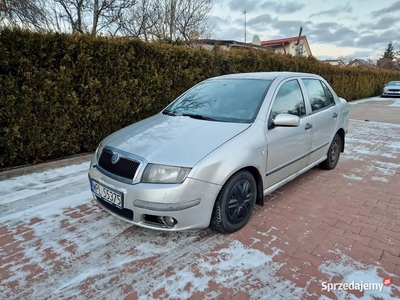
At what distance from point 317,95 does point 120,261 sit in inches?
132

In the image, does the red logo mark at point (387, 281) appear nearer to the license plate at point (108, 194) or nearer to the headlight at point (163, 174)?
the headlight at point (163, 174)

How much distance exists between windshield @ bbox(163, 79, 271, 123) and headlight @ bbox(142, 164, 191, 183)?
0.91 m

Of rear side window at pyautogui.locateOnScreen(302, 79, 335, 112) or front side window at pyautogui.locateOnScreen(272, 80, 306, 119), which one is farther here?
rear side window at pyautogui.locateOnScreen(302, 79, 335, 112)

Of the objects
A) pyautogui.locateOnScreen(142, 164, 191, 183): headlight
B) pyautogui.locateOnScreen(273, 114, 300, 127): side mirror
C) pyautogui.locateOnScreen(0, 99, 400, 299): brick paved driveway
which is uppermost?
pyautogui.locateOnScreen(273, 114, 300, 127): side mirror

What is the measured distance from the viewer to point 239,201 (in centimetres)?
260

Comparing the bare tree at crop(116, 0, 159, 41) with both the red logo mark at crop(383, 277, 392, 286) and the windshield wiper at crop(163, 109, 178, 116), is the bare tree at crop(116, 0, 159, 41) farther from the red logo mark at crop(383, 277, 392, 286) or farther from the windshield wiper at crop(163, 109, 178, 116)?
the red logo mark at crop(383, 277, 392, 286)

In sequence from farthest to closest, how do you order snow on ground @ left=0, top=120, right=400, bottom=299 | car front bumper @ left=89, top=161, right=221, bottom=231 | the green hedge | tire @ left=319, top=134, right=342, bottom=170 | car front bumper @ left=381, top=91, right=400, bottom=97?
car front bumper @ left=381, top=91, right=400, bottom=97 → tire @ left=319, top=134, right=342, bottom=170 → the green hedge → car front bumper @ left=89, top=161, right=221, bottom=231 → snow on ground @ left=0, top=120, right=400, bottom=299

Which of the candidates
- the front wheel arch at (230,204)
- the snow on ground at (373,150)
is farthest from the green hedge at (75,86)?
the snow on ground at (373,150)

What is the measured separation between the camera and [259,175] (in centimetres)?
276

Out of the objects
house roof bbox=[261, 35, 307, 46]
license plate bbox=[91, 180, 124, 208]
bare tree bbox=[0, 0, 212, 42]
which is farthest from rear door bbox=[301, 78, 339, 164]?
house roof bbox=[261, 35, 307, 46]

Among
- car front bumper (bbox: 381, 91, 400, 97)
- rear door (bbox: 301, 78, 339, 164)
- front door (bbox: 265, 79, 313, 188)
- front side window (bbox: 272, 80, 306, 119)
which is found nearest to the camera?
front door (bbox: 265, 79, 313, 188)

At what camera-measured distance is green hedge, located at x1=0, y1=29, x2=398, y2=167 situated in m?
4.17

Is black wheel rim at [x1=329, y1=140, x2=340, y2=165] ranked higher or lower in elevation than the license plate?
lower

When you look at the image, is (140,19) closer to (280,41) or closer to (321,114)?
(321,114)
